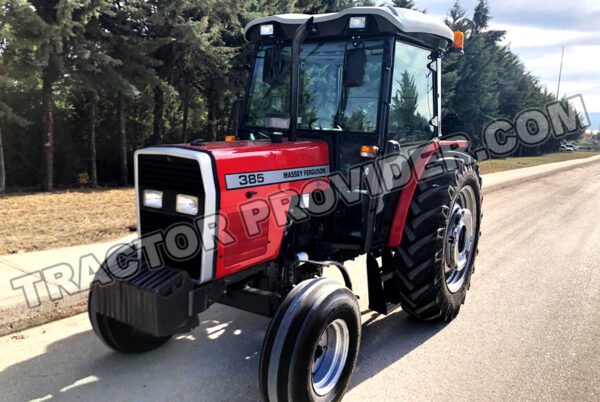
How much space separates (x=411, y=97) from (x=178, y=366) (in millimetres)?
2912

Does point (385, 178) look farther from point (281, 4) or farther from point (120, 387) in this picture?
point (281, 4)

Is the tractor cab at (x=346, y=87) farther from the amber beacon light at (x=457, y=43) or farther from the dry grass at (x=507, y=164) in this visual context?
the dry grass at (x=507, y=164)

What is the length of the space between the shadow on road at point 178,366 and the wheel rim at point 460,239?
0.62 metres

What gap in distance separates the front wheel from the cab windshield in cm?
139

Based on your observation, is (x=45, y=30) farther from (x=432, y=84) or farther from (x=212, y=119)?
(x=432, y=84)

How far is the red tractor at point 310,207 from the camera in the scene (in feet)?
8.96

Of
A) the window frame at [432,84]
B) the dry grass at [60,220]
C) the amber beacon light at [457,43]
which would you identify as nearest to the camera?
the window frame at [432,84]

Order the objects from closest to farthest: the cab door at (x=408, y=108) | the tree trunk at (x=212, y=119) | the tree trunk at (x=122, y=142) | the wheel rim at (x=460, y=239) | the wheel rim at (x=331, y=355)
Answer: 1. the wheel rim at (x=331, y=355)
2. the cab door at (x=408, y=108)
3. the wheel rim at (x=460, y=239)
4. the tree trunk at (x=122, y=142)
5. the tree trunk at (x=212, y=119)

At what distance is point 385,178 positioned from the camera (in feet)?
12.1

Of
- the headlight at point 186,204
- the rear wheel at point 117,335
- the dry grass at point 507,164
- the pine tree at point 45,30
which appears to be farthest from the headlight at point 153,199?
the dry grass at point 507,164

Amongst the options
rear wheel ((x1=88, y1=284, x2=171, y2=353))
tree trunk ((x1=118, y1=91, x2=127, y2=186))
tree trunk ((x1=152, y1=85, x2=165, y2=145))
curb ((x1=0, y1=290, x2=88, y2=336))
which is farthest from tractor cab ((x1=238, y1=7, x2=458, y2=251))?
tree trunk ((x1=152, y1=85, x2=165, y2=145))

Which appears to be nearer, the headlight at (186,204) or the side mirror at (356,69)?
the headlight at (186,204)

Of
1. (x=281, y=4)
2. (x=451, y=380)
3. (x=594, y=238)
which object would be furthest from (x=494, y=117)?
(x=451, y=380)

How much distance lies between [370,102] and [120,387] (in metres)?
2.71
